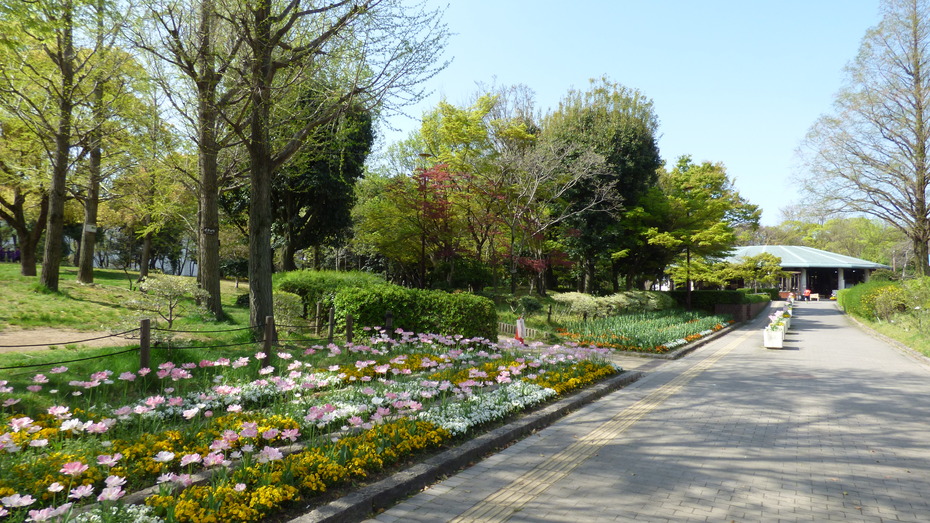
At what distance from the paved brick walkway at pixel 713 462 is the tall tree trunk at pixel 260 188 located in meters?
5.76

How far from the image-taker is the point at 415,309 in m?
10.8

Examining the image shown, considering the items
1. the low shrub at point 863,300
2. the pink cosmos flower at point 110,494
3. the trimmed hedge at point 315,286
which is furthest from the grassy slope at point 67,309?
the low shrub at point 863,300

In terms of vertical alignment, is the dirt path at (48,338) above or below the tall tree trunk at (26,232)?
below

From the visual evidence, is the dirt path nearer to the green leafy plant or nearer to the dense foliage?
the green leafy plant

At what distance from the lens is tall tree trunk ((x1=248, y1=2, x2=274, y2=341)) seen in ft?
29.5

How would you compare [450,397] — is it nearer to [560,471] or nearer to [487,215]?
[560,471]

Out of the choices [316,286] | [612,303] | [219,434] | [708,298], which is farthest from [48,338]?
[708,298]

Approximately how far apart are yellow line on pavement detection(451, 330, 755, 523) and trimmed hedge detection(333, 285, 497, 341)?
400 cm

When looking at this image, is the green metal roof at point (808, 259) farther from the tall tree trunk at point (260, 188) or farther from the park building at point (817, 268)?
the tall tree trunk at point (260, 188)

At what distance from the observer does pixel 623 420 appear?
661 centimetres

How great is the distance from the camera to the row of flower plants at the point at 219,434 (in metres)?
3.25

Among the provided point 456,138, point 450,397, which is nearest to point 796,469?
point 450,397

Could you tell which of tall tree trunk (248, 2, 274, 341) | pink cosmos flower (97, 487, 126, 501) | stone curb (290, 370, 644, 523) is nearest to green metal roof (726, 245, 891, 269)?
tall tree trunk (248, 2, 274, 341)

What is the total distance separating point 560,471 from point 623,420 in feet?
7.41
